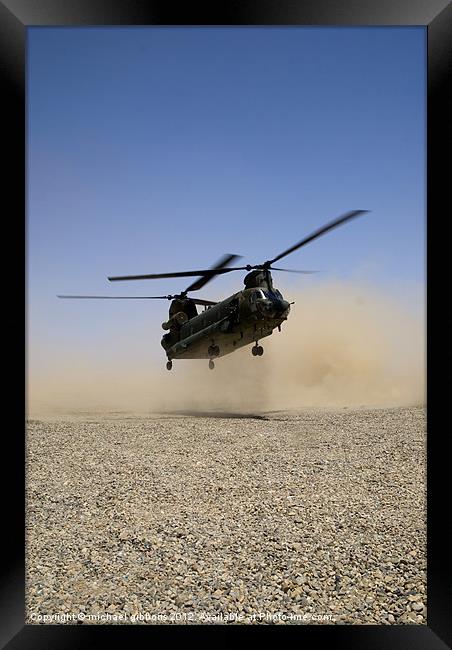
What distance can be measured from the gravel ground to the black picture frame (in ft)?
2.53

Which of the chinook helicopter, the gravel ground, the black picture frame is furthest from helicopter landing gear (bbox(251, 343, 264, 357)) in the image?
the black picture frame

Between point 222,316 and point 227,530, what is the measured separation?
6590 mm

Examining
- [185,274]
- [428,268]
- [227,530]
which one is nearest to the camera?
[428,268]

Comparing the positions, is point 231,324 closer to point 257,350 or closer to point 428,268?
point 257,350

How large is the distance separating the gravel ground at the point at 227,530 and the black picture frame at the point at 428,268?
772 millimetres

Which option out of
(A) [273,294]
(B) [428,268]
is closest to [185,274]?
(A) [273,294]

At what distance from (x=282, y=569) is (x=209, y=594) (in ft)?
2.86

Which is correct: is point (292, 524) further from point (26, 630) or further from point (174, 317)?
point (174, 317)

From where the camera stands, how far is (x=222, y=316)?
11.9 meters

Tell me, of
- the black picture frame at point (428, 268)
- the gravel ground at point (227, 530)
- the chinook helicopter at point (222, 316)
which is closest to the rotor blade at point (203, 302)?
the chinook helicopter at point (222, 316)

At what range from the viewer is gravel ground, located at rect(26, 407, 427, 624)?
4820 millimetres

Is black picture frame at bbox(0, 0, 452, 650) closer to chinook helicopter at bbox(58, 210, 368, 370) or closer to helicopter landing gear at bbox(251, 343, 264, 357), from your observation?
chinook helicopter at bbox(58, 210, 368, 370)

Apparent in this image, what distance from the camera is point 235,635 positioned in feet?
12.9
